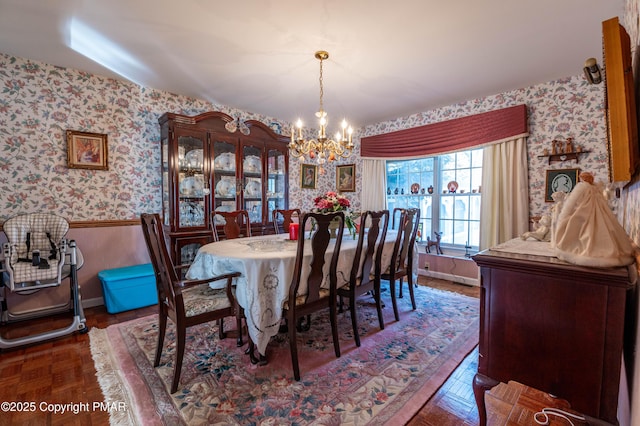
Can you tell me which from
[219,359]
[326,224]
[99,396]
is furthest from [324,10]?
[99,396]

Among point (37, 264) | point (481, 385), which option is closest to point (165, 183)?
point (37, 264)

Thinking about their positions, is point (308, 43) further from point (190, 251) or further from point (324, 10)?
point (190, 251)

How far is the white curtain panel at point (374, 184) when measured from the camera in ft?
15.0

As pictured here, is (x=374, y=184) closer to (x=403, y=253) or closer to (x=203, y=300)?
(x=403, y=253)

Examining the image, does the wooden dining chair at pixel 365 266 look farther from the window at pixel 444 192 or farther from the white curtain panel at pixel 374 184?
the white curtain panel at pixel 374 184

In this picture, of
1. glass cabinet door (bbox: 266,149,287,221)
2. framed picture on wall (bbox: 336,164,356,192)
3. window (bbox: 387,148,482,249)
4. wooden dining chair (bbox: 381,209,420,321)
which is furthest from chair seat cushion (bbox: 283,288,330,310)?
framed picture on wall (bbox: 336,164,356,192)

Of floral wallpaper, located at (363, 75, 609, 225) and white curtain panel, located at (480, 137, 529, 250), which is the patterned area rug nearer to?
white curtain panel, located at (480, 137, 529, 250)

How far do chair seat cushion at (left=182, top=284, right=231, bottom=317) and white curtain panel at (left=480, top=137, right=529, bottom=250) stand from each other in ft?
10.4

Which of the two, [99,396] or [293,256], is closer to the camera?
[99,396]

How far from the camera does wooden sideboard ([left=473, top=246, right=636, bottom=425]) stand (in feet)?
2.89

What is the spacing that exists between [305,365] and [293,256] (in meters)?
0.76

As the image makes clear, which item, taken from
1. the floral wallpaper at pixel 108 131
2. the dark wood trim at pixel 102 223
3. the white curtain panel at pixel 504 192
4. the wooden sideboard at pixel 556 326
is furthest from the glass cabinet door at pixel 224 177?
the white curtain panel at pixel 504 192

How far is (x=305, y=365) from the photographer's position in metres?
1.89

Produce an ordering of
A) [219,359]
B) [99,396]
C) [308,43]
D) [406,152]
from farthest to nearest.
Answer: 1. [406,152]
2. [308,43]
3. [219,359]
4. [99,396]
